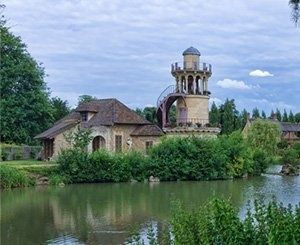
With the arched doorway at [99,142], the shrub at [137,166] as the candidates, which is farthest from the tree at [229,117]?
the shrub at [137,166]

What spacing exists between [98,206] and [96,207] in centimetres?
29

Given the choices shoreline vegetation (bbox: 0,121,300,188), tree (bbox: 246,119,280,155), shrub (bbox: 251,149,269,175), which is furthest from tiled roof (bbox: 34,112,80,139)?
tree (bbox: 246,119,280,155)

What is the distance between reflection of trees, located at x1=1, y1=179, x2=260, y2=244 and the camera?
54.7 ft

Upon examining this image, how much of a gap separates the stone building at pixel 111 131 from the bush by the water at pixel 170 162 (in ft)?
13.4

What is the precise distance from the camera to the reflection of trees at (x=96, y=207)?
54.7ft

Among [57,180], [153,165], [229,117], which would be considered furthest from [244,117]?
[57,180]

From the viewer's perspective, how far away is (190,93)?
46688 millimetres

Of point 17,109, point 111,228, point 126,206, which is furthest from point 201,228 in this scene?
point 17,109

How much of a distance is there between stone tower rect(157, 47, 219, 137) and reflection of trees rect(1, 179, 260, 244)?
1306 centimetres

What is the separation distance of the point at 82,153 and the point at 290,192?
14067 millimetres

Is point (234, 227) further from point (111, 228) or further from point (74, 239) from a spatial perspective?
point (111, 228)

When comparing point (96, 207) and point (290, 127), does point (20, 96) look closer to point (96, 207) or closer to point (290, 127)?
point (96, 207)

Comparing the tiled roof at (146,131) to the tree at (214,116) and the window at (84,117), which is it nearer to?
the window at (84,117)

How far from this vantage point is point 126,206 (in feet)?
75.5
